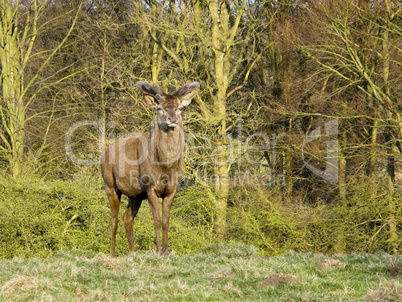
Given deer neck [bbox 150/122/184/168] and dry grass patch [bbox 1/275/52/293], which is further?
deer neck [bbox 150/122/184/168]

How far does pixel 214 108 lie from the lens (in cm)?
1989

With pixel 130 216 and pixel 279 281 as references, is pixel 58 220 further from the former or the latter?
pixel 279 281

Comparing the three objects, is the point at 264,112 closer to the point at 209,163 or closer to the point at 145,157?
the point at 209,163

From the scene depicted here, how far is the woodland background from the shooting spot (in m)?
15.8

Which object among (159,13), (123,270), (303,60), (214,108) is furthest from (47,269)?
(303,60)

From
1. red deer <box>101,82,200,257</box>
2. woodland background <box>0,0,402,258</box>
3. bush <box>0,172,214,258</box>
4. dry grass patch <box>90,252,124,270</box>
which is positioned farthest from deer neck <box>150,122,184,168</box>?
woodland background <box>0,0,402,258</box>

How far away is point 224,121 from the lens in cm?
1983

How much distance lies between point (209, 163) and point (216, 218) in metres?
2.21

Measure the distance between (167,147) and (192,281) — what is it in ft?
12.6

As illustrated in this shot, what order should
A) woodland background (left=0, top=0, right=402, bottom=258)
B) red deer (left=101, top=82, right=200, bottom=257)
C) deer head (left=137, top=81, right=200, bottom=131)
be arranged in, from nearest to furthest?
deer head (left=137, top=81, right=200, bottom=131) < red deer (left=101, top=82, right=200, bottom=257) < woodland background (left=0, top=0, right=402, bottom=258)

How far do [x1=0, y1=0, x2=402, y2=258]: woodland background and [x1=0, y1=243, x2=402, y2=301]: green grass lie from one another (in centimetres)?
872

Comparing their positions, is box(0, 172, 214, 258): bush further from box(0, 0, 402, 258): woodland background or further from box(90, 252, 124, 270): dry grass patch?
box(90, 252, 124, 270): dry grass patch

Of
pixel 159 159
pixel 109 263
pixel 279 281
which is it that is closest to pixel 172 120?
pixel 159 159

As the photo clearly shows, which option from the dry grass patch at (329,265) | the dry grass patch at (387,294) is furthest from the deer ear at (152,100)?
the dry grass patch at (387,294)
